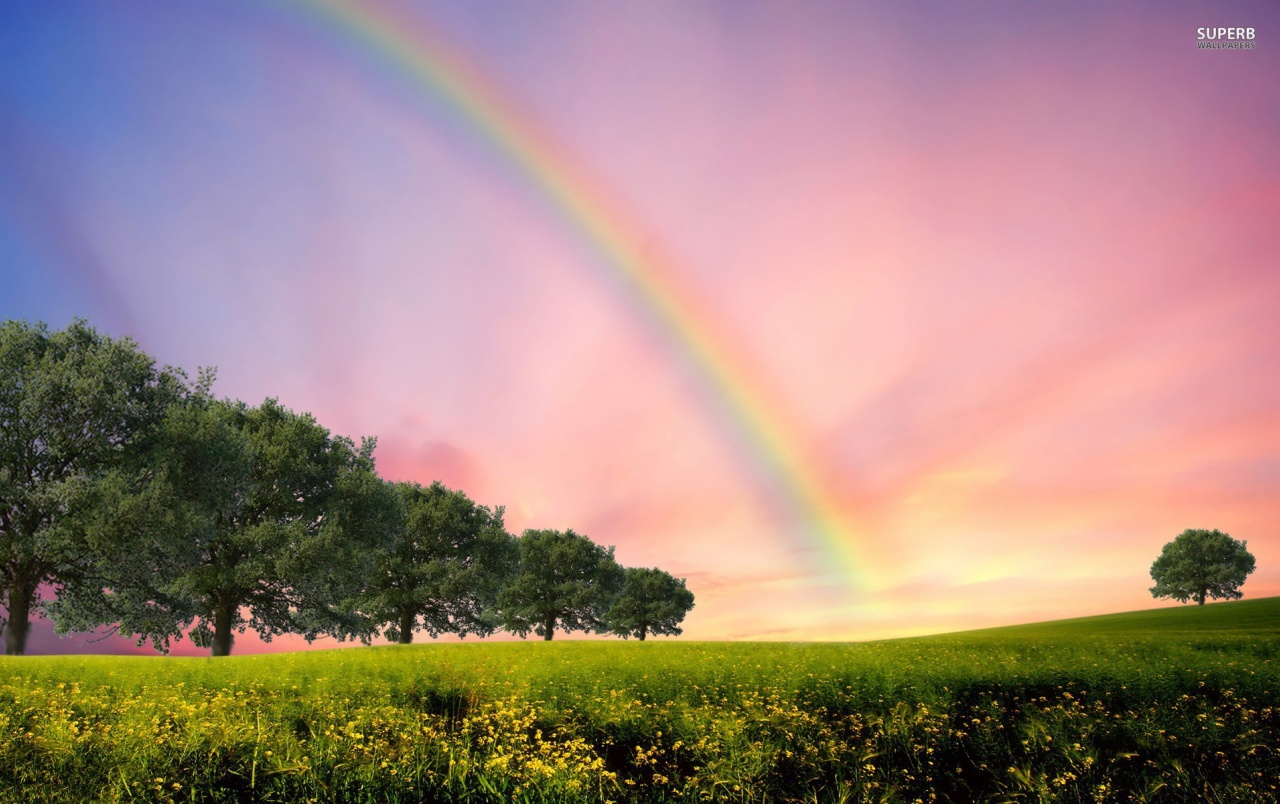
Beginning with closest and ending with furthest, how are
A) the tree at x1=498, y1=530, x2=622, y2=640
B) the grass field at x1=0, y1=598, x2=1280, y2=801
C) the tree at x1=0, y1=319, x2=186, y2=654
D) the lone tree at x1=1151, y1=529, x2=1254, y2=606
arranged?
1. the grass field at x1=0, y1=598, x2=1280, y2=801
2. the tree at x1=0, y1=319, x2=186, y2=654
3. the tree at x1=498, y1=530, x2=622, y2=640
4. the lone tree at x1=1151, y1=529, x2=1254, y2=606

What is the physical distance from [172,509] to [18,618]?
899 centimetres

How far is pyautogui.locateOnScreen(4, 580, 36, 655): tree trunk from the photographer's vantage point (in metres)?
34.4

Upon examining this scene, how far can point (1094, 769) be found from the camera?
43.3ft

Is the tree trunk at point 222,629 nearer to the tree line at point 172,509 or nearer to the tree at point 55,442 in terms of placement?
the tree line at point 172,509

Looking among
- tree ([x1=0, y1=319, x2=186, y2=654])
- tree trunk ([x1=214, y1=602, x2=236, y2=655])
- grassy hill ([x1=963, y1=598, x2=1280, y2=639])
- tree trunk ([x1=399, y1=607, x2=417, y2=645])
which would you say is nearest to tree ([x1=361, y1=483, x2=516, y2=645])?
tree trunk ([x1=399, y1=607, x2=417, y2=645])

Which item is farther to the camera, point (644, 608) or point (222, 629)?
point (644, 608)

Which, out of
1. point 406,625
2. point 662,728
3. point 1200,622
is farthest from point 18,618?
point 1200,622

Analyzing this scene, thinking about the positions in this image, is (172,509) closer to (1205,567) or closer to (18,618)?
(18,618)

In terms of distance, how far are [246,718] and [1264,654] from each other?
29.3m

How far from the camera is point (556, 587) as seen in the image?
67625 millimetres

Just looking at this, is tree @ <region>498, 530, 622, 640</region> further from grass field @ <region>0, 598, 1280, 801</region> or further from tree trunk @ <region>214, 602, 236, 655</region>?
grass field @ <region>0, 598, 1280, 801</region>

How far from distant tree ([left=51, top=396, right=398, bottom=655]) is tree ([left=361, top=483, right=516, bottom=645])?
584cm

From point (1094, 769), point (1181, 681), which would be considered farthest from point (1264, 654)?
point (1094, 769)

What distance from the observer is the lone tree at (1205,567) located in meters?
85.8
